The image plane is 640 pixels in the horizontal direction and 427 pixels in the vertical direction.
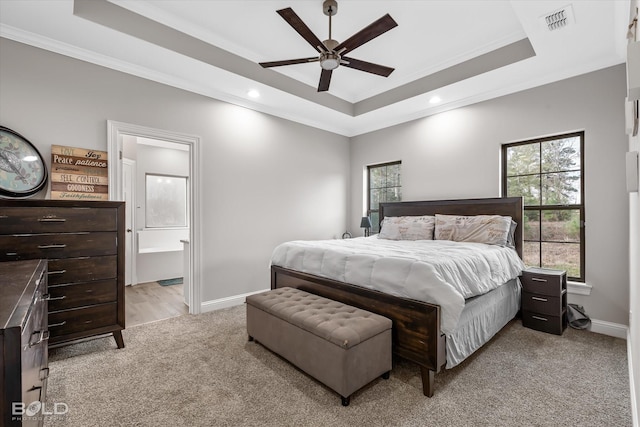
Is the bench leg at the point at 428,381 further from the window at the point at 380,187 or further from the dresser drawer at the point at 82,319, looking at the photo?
the window at the point at 380,187

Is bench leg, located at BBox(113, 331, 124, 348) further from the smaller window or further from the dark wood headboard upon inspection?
the dark wood headboard

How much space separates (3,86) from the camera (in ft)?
8.28

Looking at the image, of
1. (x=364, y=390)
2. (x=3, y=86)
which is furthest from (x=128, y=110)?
(x=364, y=390)

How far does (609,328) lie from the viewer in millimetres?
2916

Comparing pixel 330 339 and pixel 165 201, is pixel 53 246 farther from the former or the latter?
pixel 165 201

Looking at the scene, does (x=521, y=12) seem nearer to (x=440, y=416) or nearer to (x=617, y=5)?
(x=617, y=5)

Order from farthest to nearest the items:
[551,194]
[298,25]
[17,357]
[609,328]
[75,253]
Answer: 1. [551,194]
2. [609,328]
3. [75,253]
4. [298,25]
5. [17,357]

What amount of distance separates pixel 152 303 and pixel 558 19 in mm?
5272

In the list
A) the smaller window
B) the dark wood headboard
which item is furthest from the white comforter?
the smaller window

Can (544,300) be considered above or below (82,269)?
below

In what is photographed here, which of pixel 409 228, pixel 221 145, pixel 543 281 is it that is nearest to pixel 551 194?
pixel 543 281

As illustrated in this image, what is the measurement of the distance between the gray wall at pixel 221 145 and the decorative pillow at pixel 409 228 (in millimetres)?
1303

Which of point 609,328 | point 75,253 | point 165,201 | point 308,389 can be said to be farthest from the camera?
point 165,201

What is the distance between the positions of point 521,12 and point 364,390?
3.15 m
